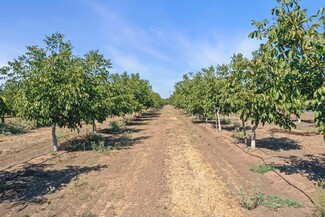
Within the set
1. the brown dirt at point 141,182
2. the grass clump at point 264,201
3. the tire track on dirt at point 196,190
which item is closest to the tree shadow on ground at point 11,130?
the brown dirt at point 141,182

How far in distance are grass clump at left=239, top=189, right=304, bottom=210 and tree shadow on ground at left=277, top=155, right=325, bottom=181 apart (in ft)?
10.4

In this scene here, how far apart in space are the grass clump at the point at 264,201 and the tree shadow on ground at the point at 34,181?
6965 mm

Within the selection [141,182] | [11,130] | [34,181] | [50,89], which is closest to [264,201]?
[141,182]

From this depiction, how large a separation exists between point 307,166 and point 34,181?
1305cm

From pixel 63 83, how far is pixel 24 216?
32.0ft

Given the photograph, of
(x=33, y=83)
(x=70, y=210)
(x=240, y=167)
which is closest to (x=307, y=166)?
(x=240, y=167)

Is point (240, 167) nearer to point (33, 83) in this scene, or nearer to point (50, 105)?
point (50, 105)

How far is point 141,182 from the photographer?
40.2ft

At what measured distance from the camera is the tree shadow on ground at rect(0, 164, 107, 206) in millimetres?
10398

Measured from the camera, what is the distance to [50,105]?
16547 millimetres

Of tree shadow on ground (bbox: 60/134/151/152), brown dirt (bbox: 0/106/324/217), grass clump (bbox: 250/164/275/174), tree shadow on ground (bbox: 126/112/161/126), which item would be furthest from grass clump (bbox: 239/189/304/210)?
tree shadow on ground (bbox: 126/112/161/126)

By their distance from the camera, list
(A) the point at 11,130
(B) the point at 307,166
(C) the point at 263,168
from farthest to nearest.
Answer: (A) the point at 11,130, (B) the point at 307,166, (C) the point at 263,168

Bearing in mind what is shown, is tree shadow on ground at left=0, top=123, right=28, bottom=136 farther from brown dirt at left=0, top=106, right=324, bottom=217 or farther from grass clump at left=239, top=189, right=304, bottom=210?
grass clump at left=239, top=189, right=304, bottom=210

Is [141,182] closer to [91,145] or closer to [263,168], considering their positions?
[263,168]
